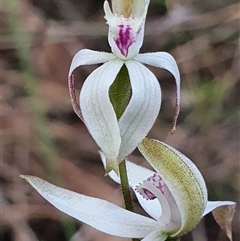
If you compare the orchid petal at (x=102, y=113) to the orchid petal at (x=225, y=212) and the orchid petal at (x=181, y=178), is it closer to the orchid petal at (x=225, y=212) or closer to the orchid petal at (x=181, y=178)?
the orchid petal at (x=181, y=178)

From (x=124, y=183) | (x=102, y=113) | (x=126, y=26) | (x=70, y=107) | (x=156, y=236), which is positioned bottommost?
(x=70, y=107)

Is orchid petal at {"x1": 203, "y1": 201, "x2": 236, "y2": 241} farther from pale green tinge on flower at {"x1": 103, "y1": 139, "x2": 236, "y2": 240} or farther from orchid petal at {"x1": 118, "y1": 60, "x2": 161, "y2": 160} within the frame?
orchid petal at {"x1": 118, "y1": 60, "x2": 161, "y2": 160}

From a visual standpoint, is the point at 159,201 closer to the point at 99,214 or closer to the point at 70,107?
the point at 99,214

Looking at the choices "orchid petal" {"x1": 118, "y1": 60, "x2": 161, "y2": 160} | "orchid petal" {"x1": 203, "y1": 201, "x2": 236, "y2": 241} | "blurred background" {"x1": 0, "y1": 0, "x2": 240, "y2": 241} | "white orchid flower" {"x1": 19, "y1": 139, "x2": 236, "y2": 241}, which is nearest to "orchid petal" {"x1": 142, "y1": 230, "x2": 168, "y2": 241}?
Result: "white orchid flower" {"x1": 19, "y1": 139, "x2": 236, "y2": 241}

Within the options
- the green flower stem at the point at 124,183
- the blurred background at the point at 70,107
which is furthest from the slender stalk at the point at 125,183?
the blurred background at the point at 70,107

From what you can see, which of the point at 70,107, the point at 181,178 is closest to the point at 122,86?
the point at 181,178

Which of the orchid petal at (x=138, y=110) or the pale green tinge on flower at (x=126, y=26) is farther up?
the pale green tinge on flower at (x=126, y=26)

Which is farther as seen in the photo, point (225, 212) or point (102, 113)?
point (225, 212)

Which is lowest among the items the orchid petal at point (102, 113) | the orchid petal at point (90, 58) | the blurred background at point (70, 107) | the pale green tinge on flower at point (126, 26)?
the blurred background at point (70, 107)
